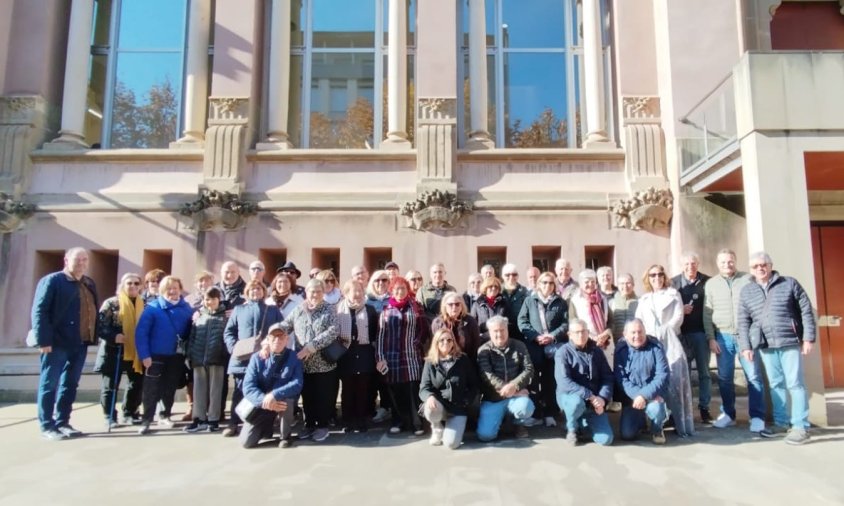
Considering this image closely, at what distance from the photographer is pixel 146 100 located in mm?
10969

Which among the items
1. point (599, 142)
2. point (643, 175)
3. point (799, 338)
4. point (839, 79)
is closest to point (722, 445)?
point (799, 338)

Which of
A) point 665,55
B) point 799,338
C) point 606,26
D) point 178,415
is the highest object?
point 606,26

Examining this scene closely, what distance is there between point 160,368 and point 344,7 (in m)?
8.30

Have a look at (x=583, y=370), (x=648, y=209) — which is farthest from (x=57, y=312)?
(x=648, y=209)

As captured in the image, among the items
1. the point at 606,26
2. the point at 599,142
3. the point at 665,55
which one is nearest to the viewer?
the point at 665,55

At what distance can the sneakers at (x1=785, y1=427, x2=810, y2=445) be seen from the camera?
17.2ft

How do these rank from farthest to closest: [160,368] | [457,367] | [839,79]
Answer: [839,79] → [160,368] → [457,367]

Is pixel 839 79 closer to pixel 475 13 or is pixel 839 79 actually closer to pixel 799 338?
pixel 799 338

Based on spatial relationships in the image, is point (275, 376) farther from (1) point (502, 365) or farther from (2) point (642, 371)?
(2) point (642, 371)

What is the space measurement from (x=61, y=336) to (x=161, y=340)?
38.5 inches

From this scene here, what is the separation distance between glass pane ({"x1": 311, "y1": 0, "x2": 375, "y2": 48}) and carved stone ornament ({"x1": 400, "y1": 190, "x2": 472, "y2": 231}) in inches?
154

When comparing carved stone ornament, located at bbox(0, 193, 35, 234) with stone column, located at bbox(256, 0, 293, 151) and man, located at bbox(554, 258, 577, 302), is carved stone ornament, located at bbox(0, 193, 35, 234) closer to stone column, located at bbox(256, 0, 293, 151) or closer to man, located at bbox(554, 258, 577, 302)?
stone column, located at bbox(256, 0, 293, 151)

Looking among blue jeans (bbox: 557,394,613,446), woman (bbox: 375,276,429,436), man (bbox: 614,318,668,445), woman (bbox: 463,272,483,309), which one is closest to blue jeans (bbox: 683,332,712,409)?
man (bbox: 614,318,668,445)

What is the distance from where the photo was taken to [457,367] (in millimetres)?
5324
